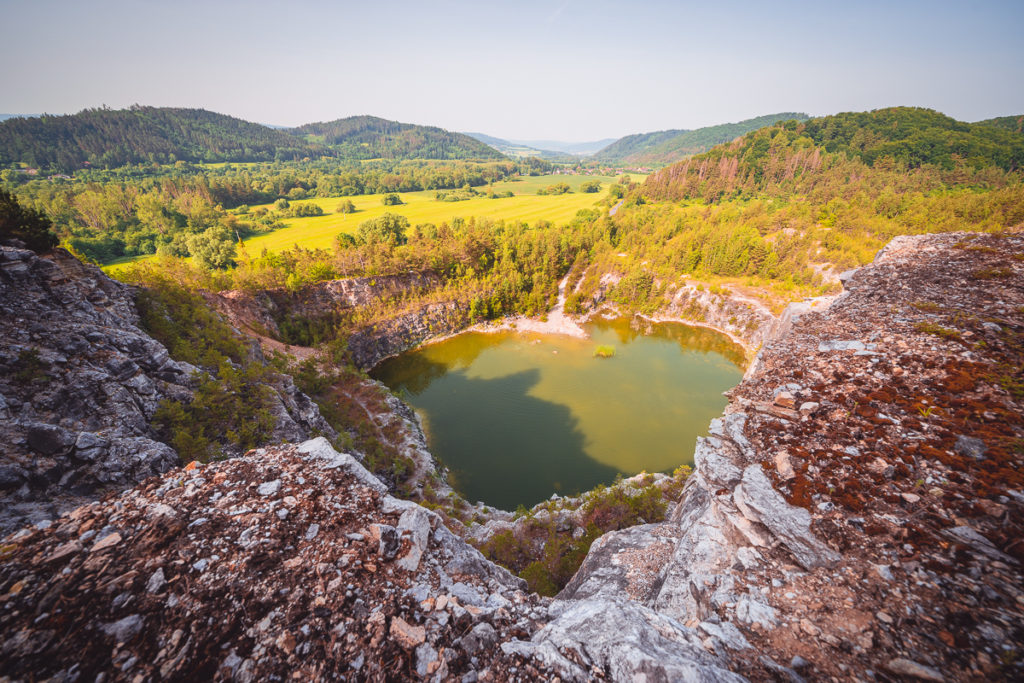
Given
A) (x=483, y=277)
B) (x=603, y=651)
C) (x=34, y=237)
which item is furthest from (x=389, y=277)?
(x=603, y=651)

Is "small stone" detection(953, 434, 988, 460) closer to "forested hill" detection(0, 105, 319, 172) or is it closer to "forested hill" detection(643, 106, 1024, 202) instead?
"forested hill" detection(643, 106, 1024, 202)

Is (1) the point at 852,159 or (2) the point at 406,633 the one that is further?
(1) the point at 852,159

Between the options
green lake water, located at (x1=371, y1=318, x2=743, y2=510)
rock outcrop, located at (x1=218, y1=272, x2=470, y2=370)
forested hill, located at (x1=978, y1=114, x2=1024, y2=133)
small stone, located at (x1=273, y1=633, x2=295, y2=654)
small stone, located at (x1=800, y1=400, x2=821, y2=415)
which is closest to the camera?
small stone, located at (x1=273, y1=633, x2=295, y2=654)

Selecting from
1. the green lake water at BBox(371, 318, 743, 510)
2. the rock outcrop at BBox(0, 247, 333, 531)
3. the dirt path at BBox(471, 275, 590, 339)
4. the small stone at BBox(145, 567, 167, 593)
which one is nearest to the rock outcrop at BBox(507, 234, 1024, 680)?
the small stone at BBox(145, 567, 167, 593)

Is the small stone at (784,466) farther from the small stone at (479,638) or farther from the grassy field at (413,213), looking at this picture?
the grassy field at (413,213)

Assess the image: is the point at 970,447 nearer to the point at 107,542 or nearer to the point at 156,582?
the point at 156,582

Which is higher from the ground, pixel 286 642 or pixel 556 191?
pixel 556 191

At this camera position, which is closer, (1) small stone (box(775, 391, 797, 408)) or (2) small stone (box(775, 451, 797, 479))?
(2) small stone (box(775, 451, 797, 479))

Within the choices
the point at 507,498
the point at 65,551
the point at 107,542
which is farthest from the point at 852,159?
the point at 65,551
